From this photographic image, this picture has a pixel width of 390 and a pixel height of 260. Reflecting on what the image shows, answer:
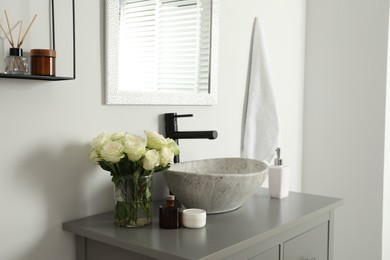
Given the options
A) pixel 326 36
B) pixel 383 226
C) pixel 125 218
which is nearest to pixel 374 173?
pixel 383 226

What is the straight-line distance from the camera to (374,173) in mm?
2246

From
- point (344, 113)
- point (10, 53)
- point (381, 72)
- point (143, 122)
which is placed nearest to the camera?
point (10, 53)

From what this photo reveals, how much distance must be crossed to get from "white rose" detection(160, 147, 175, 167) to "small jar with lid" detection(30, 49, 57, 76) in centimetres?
36

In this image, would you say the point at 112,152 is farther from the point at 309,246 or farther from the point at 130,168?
the point at 309,246

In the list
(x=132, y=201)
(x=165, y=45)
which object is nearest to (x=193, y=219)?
(x=132, y=201)

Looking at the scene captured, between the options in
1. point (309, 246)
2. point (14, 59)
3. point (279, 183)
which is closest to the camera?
point (14, 59)

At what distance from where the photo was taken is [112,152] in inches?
45.1

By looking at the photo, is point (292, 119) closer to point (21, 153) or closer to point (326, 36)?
point (326, 36)

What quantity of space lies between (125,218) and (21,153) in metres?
0.32

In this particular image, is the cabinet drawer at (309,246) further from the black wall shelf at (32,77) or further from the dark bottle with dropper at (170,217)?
the black wall shelf at (32,77)

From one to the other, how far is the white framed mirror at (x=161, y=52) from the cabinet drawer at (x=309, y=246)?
0.62m

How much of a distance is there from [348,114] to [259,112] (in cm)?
62

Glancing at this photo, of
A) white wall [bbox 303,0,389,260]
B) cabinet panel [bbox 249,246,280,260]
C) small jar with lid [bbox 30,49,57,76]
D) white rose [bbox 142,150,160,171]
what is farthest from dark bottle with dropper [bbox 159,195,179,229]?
white wall [bbox 303,0,389,260]

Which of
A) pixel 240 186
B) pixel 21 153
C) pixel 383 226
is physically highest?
pixel 21 153
